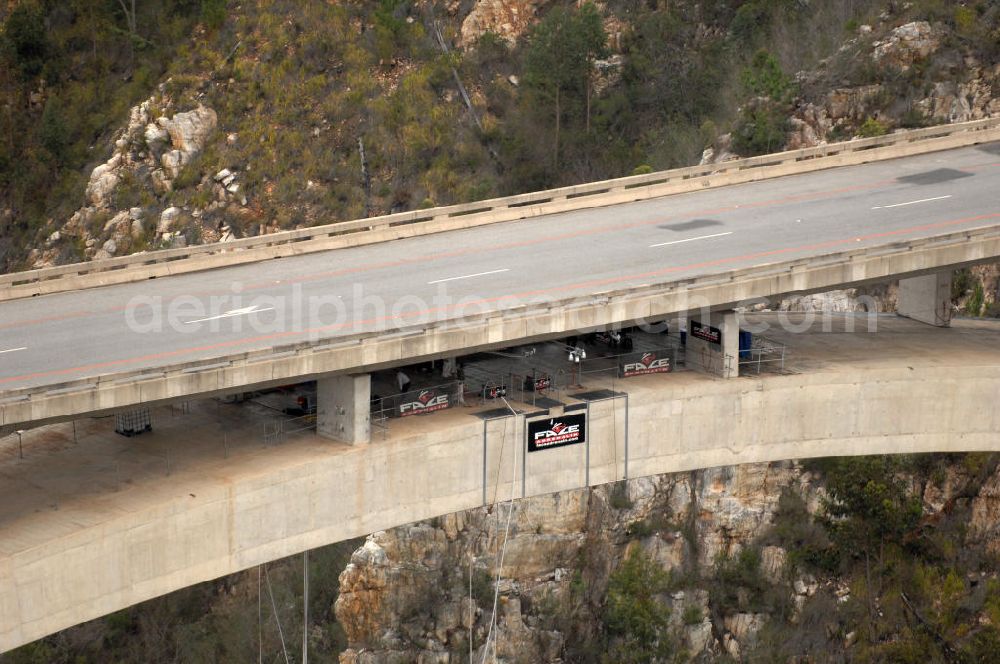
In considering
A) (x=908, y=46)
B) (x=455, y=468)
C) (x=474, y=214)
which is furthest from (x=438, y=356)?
(x=908, y=46)

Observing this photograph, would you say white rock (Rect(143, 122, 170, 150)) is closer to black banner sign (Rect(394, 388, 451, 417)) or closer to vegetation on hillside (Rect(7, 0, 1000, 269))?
vegetation on hillside (Rect(7, 0, 1000, 269))

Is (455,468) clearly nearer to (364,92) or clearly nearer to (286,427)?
(286,427)

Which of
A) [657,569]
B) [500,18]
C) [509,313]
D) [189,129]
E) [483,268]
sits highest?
[500,18]

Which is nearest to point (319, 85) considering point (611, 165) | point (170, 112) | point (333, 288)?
point (170, 112)

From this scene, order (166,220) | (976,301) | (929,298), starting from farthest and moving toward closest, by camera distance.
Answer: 1. (166,220)
2. (976,301)
3. (929,298)

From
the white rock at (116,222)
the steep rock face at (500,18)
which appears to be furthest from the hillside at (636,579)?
the steep rock face at (500,18)

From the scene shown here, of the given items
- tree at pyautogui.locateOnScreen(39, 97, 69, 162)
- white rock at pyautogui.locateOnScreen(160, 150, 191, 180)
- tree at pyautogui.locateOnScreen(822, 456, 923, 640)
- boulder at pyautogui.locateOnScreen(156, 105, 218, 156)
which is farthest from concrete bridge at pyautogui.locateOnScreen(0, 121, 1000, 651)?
tree at pyautogui.locateOnScreen(39, 97, 69, 162)
